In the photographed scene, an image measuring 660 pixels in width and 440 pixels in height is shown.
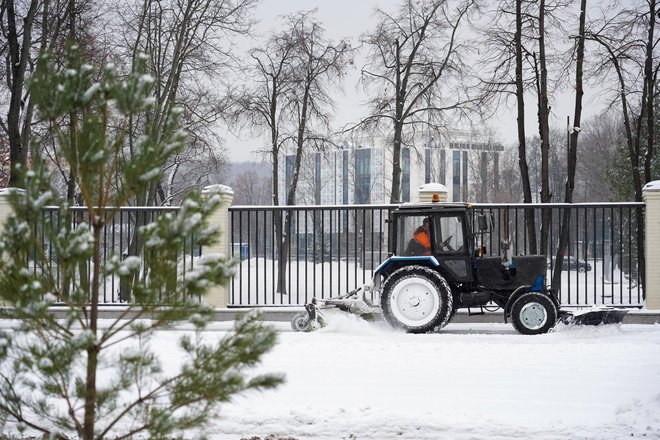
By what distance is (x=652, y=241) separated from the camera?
40.9 feet

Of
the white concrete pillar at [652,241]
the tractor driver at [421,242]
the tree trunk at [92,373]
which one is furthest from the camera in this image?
the white concrete pillar at [652,241]

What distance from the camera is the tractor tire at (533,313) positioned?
34.8ft

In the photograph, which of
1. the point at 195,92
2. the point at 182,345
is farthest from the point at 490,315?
the point at 195,92

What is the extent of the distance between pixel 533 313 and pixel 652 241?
Answer: 3.08m

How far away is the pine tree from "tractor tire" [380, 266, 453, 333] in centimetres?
694

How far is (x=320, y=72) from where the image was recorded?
21766 millimetres

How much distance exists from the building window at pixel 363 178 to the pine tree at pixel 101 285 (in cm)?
3850

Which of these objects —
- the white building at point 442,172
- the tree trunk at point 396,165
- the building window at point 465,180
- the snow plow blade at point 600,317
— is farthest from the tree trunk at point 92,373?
the building window at point 465,180

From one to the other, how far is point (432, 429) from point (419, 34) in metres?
15.5

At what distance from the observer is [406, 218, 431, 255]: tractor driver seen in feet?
37.1

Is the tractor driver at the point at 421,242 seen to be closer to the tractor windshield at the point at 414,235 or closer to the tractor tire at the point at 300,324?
the tractor windshield at the point at 414,235

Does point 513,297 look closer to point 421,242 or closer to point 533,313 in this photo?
point 533,313

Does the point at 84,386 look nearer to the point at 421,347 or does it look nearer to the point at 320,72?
the point at 421,347

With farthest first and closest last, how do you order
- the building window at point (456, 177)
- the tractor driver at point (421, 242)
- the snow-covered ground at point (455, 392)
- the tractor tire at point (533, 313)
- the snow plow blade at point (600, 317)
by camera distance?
the building window at point (456, 177) < the tractor driver at point (421, 242) < the tractor tire at point (533, 313) < the snow plow blade at point (600, 317) < the snow-covered ground at point (455, 392)
